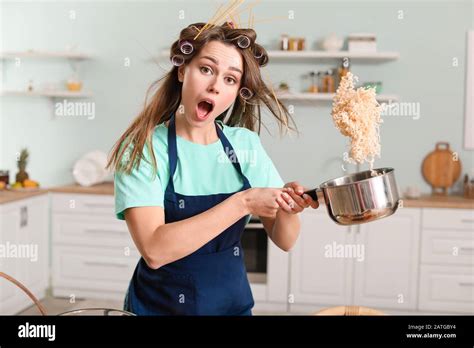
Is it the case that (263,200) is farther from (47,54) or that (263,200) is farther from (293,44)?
(47,54)

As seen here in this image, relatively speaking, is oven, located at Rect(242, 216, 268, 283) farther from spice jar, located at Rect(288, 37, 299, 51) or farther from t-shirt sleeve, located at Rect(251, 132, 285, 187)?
t-shirt sleeve, located at Rect(251, 132, 285, 187)

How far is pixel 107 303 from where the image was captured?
10.2 feet

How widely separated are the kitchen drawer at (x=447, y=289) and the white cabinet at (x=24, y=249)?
1874 millimetres

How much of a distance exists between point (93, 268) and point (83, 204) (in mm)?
330

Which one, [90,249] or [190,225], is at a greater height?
[190,225]

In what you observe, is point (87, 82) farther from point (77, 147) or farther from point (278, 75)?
point (278, 75)

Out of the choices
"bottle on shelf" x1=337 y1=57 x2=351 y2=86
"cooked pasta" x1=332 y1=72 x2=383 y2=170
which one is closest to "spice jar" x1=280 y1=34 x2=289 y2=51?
"bottle on shelf" x1=337 y1=57 x2=351 y2=86

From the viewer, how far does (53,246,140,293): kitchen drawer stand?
3.20 m

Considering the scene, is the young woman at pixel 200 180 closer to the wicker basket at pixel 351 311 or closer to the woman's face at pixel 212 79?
the woman's face at pixel 212 79

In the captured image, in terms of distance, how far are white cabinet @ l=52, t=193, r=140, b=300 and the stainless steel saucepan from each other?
2.22m

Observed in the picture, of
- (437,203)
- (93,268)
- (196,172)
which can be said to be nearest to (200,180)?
(196,172)

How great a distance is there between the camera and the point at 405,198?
3137mm

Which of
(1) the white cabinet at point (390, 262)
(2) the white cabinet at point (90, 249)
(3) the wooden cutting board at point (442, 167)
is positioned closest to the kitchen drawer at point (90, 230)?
(2) the white cabinet at point (90, 249)

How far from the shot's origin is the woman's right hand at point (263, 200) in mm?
1121
